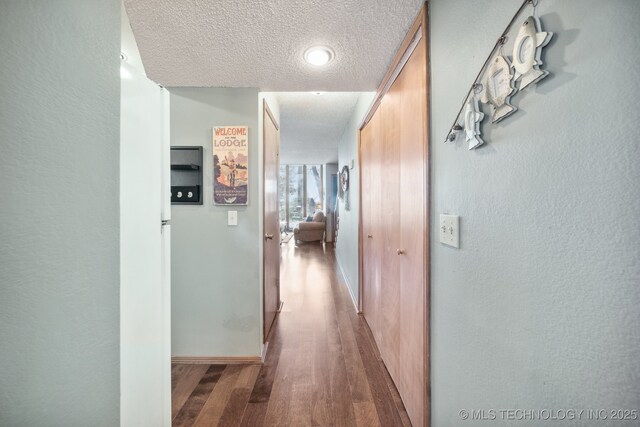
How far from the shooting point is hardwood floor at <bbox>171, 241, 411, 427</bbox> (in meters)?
1.46

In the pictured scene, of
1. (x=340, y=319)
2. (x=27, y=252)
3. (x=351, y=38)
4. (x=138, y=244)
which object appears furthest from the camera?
(x=340, y=319)

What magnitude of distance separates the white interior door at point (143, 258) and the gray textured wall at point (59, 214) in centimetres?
19

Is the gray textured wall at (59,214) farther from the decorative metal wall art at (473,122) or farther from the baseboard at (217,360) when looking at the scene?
the baseboard at (217,360)

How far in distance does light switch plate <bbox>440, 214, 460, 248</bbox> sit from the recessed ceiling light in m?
1.15

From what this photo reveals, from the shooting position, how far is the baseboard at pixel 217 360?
78.5 inches

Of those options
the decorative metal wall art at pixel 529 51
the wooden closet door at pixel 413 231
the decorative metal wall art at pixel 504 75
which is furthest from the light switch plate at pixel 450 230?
the decorative metal wall art at pixel 529 51

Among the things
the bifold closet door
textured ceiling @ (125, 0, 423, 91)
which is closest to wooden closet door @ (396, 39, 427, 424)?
textured ceiling @ (125, 0, 423, 91)

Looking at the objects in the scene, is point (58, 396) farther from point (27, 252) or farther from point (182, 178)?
point (182, 178)

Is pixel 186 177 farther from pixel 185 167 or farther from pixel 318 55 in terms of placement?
pixel 318 55

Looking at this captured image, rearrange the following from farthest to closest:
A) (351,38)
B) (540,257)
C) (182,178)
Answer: (182,178)
(351,38)
(540,257)

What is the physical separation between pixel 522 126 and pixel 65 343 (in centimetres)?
112

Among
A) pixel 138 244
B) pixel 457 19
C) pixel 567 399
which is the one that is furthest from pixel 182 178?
pixel 567 399

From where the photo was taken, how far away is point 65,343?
1.63 ft

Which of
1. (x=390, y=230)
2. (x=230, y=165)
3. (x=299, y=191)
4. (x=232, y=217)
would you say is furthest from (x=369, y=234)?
(x=299, y=191)
